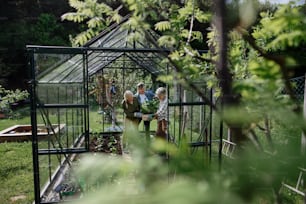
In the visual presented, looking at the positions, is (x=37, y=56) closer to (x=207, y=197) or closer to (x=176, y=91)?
(x=176, y=91)

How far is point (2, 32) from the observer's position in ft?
59.7

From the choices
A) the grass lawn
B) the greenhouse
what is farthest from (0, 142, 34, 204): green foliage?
the greenhouse

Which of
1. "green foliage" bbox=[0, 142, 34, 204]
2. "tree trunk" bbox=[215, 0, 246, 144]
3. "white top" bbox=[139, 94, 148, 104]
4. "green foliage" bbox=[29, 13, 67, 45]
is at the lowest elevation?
"green foliage" bbox=[0, 142, 34, 204]

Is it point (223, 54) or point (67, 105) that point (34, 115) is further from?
point (223, 54)

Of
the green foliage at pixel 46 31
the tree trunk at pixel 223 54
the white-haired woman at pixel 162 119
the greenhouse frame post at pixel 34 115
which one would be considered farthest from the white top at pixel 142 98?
the green foliage at pixel 46 31

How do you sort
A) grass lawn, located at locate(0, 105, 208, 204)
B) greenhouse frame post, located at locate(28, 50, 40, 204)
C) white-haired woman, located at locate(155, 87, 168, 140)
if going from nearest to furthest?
greenhouse frame post, located at locate(28, 50, 40, 204), grass lawn, located at locate(0, 105, 208, 204), white-haired woman, located at locate(155, 87, 168, 140)

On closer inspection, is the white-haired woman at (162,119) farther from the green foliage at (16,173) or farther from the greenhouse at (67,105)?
the green foliage at (16,173)

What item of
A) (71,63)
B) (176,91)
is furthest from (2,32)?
(176,91)

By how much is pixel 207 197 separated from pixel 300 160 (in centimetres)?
31

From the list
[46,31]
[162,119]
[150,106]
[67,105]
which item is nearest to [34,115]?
[67,105]

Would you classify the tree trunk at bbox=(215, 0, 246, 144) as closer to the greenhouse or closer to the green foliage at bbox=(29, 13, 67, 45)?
the greenhouse

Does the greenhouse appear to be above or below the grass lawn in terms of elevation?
above

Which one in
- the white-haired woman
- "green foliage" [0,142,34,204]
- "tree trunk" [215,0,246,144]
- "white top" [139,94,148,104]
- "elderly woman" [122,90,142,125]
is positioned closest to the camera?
"tree trunk" [215,0,246,144]

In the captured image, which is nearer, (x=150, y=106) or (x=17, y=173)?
(x=17, y=173)
